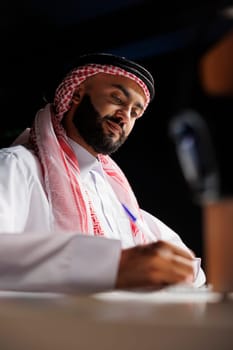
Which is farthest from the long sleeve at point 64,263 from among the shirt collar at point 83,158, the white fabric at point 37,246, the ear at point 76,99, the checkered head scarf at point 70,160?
the ear at point 76,99

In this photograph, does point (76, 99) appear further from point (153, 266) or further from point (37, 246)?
point (153, 266)

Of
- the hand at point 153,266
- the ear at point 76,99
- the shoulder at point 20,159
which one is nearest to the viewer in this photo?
the hand at point 153,266

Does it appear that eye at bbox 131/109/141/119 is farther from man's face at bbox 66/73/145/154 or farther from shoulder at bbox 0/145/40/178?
shoulder at bbox 0/145/40/178

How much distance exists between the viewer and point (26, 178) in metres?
1.49

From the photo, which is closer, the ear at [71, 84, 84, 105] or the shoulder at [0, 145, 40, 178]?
the shoulder at [0, 145, 40, 178]

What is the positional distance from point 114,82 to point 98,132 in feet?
0.53

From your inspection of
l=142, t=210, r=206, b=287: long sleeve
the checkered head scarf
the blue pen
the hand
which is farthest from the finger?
l=142, t=210, r=206, b=287: long sleeve

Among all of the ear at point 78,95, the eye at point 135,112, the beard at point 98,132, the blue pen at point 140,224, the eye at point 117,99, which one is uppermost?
the ear at point 78,95

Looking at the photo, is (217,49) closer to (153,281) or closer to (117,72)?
(153,281)

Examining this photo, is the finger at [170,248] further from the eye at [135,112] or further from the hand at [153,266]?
the eye at [135,112]

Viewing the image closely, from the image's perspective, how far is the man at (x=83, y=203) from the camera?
77cm

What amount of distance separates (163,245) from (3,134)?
7.38ft

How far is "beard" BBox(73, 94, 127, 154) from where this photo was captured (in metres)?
1.83

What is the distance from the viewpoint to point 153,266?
0.75 metres
